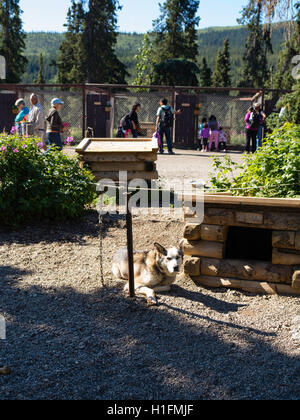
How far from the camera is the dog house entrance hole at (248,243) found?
5039mm

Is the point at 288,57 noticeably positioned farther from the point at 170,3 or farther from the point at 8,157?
the point at 8,157

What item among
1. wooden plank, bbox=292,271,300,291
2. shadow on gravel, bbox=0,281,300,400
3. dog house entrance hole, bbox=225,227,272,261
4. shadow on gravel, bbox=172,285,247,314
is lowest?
shadow on gravel, bbox=0,281,300,400

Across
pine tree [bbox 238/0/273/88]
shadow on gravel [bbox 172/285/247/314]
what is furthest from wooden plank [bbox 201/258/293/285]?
pine tree [bbox 238/0/273/88]

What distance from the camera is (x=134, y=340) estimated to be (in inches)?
140

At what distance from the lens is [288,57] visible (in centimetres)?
A: 3750

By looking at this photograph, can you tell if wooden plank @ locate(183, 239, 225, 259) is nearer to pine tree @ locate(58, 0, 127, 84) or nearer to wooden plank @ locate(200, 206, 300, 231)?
wooden plank @ locate(200, 206, 300, 231)

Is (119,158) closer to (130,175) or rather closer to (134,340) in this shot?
(130,175)

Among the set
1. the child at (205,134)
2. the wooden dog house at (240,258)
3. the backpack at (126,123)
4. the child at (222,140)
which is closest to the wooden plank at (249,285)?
the wooden dog house at (240,258)

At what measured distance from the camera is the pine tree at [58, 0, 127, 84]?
4178 centimetres

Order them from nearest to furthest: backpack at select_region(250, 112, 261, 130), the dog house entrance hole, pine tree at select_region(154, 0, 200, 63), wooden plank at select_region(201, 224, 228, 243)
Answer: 1. wooden plank at select_region(201, 224, 228, 243)
2. the dog house entrance hole
3. backpack at select_region(250, 112, 261, 130)
4. pine tree at select_region(154, 0, 200, 63)

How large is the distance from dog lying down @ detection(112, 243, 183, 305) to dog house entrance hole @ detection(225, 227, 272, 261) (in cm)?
95

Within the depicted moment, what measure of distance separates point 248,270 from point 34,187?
332 centimetres

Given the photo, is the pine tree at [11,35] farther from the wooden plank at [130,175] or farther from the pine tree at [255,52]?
A: the wooden plank at [130,175]

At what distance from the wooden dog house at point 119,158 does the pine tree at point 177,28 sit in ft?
151
